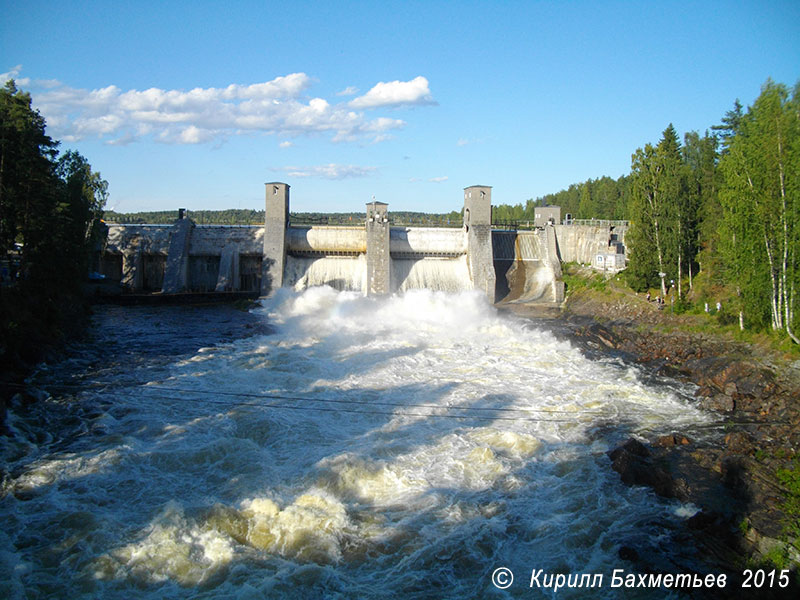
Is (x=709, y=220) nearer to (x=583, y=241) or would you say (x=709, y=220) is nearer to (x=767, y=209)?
(x=767, y=209)

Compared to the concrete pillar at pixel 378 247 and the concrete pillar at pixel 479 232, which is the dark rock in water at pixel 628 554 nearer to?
the concrete pillar at pixel 378 247

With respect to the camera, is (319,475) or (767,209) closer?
(319,475)

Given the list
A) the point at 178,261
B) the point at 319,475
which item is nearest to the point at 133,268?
the point at 178,261

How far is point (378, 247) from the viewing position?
3170cm

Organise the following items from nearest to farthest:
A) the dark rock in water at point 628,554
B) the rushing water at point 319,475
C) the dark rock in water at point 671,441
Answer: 1. the rushing water at point 319,475
2. the dark rock in water at point 628,554
3. the dark rock in water at point 671,441

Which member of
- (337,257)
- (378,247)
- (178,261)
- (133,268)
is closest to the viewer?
(378,247)

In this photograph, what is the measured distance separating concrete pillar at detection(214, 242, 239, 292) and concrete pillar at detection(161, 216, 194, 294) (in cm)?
195

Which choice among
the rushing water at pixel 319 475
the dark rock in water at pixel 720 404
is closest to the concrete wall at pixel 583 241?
the rushing water at pixel 319 475

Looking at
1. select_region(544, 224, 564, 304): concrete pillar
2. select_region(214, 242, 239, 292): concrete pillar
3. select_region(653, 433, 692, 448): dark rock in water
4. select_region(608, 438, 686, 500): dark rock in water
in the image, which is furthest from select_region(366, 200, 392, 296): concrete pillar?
select_region(608, 438, 686, 500): dark rock in water

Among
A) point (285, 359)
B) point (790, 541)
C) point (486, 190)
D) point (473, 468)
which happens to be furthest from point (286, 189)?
point (790, 541)

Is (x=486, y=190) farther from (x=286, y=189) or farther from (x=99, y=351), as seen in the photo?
(x=99, y=351)

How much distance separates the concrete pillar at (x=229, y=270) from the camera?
107ft

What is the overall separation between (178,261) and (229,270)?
2.94 m

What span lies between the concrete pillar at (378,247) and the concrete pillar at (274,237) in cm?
484
